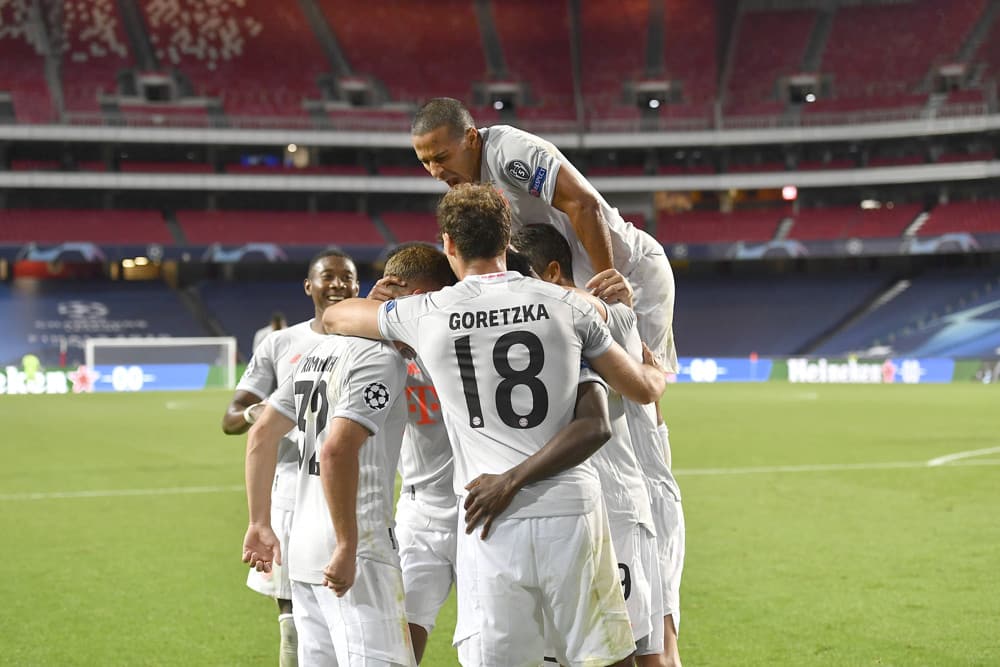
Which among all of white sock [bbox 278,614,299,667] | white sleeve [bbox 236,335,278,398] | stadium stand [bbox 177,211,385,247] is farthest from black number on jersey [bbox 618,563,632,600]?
stadium stand [bbox 177,211,385,247]

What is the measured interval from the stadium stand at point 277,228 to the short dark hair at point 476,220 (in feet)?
163

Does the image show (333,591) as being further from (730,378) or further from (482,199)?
(730,378)

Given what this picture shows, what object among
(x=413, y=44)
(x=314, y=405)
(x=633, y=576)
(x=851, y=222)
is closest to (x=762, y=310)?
(x=851, y=222)

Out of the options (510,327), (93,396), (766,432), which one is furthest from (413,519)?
(93,396)

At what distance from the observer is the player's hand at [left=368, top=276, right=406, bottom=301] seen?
4273 millimetres

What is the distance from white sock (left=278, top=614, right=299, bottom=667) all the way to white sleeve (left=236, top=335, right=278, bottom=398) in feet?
3.93

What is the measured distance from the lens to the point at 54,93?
50.7 meters

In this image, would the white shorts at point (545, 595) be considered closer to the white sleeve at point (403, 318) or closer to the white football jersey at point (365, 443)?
the white football jersey at point (365, 443)

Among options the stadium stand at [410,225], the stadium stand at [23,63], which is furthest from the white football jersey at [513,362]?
the stadium stand at [410,225]

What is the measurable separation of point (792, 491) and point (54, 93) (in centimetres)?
4571

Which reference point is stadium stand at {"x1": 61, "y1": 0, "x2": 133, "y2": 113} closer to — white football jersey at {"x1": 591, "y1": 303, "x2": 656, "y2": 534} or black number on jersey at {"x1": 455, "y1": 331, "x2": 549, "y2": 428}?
white football jersey at {"x1": 591, "y1": 303, "x2": 656, "y2": 534}

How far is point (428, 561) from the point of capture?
4914 mm

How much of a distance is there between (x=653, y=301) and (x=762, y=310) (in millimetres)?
47185

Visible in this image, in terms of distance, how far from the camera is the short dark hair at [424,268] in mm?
4324
